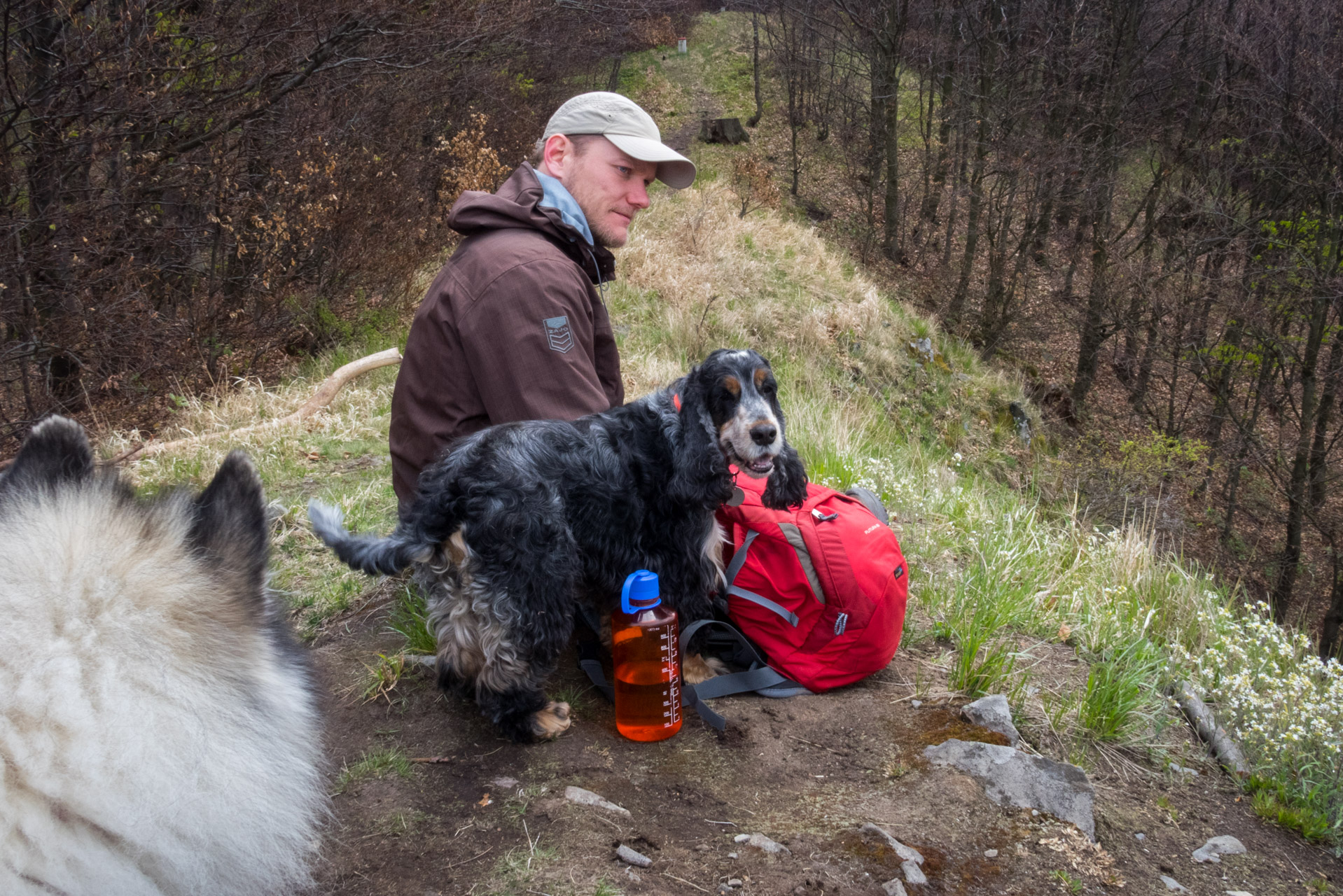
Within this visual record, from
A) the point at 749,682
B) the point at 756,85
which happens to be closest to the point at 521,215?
the point at 749,682

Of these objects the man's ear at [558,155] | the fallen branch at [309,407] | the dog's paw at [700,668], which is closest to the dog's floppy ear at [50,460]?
the dog's paw at [700,668]

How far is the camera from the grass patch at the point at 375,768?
8.77 feet

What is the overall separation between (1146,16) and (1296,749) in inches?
726

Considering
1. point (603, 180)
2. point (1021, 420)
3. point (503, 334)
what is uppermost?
point (603, 180)

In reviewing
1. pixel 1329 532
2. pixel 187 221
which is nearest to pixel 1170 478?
pixel 1329 532

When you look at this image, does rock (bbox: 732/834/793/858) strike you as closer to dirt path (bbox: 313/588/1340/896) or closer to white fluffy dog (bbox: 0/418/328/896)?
dirt path (bbox: 313/588/1340/896)

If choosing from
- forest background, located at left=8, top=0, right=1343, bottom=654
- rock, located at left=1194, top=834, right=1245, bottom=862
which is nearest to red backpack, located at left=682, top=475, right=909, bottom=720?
rock, located at left=1194, top=834, right=1245, bottom=862

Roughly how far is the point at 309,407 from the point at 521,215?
4.43 metres

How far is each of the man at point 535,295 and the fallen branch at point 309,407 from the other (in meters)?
3.05

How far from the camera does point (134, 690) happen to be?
115 centimetres

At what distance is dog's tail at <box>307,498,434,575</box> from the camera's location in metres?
2.75

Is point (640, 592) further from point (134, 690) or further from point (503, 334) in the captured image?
point (134, 690)

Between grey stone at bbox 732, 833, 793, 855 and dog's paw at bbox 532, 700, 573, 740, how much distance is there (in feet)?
2.35

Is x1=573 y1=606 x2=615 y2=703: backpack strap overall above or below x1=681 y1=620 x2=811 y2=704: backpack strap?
above
